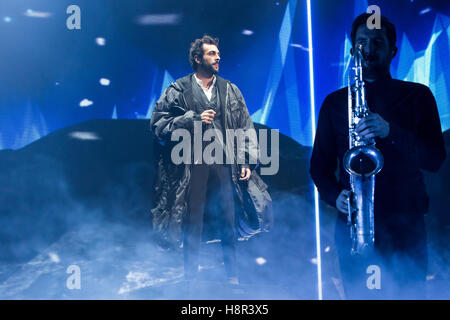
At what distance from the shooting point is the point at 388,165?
2.31 meters

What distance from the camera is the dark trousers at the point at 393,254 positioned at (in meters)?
2.25

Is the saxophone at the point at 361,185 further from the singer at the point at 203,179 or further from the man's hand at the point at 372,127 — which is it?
the singer at the point at 203,179

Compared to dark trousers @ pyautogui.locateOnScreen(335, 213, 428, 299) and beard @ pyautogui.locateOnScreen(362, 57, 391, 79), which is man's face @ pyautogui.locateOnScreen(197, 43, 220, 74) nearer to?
beard @ pyautogui.locateOnScreen(362, 57, 391, 79)

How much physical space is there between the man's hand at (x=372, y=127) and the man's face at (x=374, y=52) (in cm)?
34

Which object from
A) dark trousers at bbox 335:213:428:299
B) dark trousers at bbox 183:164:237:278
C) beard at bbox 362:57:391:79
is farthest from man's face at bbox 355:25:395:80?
dark trousers at bbox 183:164:237:278

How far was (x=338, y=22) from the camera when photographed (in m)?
2.95

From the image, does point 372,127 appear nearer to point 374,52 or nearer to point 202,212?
point 374,52

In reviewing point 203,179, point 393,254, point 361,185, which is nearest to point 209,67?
point 203,179

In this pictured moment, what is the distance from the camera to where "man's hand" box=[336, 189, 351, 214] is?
2211mm

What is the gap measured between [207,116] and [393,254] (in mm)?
1474

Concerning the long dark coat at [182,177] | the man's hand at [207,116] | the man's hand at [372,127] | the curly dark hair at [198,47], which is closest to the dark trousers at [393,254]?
the man's hand at [372,127]

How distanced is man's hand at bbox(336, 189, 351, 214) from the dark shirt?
4 cm
